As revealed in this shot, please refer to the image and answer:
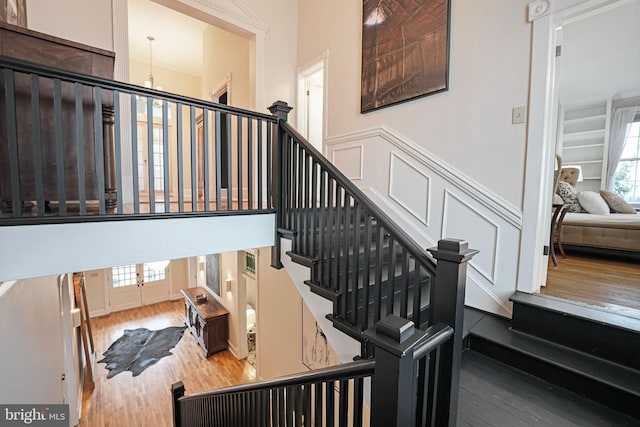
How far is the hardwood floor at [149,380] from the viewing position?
4406mm

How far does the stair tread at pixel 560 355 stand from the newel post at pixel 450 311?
816 mm

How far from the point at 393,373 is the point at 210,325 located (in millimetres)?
6310

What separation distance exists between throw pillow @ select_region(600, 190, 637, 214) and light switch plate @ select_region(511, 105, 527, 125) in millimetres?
3402

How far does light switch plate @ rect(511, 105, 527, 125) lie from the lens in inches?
77.5

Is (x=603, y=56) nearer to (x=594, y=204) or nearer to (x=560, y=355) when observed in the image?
(x=594, y=204)

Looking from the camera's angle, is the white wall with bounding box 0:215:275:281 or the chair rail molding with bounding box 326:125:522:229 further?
the chair rail molding with bounding box 326:125:522:229

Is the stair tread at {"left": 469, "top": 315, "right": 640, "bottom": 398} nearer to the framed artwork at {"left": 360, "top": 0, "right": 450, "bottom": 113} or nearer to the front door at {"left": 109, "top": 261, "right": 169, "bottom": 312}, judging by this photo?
the framed artwork at {"left": 360, "top": 0, "right": 450, "bottom": 113}

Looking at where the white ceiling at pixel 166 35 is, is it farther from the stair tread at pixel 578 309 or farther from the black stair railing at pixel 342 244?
the stair tread at pixel 578 309

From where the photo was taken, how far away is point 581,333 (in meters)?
1.57

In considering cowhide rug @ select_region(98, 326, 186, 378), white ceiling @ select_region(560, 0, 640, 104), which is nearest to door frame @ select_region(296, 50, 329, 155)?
white ceiling @ select_region(560, 0, 640, 104)

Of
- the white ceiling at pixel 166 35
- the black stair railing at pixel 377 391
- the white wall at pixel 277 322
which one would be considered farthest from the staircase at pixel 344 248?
the white ceiling at pixel 166 35

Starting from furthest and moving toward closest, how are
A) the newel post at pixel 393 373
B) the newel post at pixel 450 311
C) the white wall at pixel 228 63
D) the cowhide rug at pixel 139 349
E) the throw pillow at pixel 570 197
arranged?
the cowhide rug at pixel 139 349 < the white wall at pixel 228 63 < the throw pillow at pixel 570 197 < the newel post at pixel 450 311 < the newel post at pixel 393 373

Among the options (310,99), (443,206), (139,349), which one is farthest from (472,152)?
(139,349)

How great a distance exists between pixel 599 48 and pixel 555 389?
160 inches
